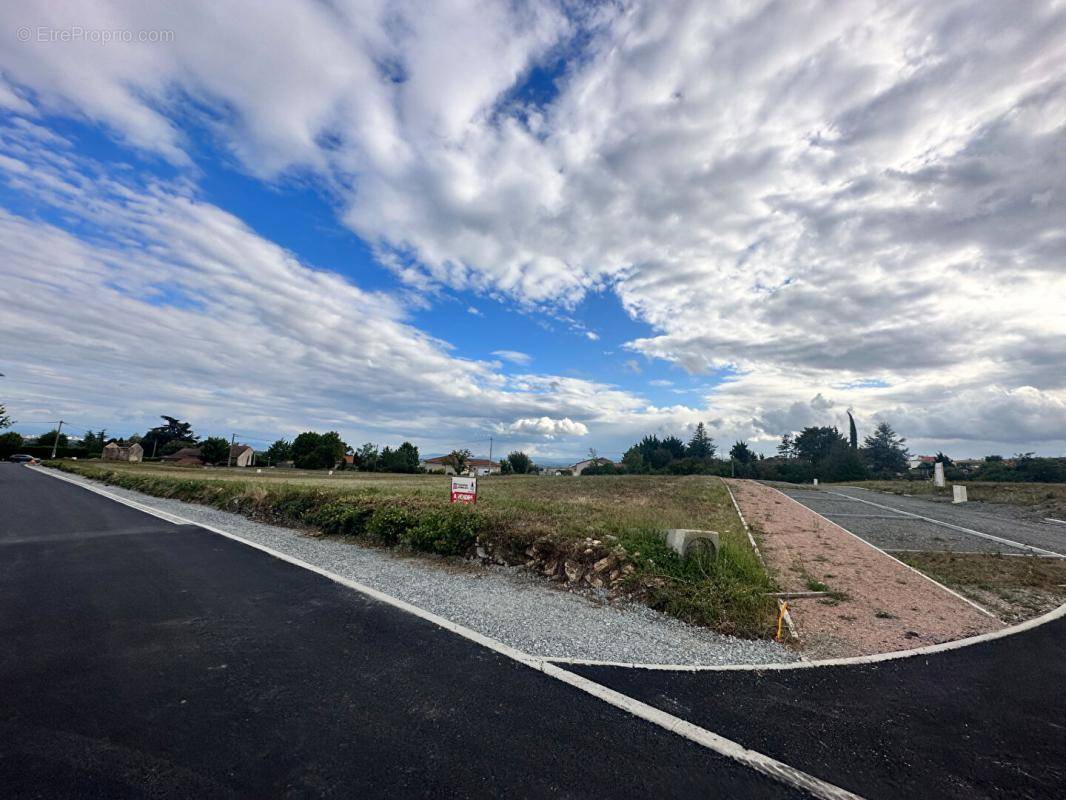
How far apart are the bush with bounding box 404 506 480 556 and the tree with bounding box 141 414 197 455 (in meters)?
109

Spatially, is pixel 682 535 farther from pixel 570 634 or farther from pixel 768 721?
pixel 768 721

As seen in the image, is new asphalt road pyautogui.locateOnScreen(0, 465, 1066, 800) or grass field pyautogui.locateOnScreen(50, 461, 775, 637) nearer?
new asphalt road pyautogui.locateOnScreen(0, 465, 1066, 800)

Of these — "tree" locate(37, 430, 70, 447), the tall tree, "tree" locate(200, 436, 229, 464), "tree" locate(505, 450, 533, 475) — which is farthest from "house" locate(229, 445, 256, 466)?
the tall tree

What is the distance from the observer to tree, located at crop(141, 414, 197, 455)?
95.8 metres

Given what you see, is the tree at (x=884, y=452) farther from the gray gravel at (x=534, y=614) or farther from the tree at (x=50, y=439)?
the tree at (x=50, y=439)

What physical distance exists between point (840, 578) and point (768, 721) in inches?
219

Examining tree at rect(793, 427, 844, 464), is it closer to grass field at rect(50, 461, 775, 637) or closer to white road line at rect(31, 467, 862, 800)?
grass field at rect(50, 461, 775, 637)

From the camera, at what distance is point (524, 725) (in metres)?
3.27

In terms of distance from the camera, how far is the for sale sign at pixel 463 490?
1002 cm


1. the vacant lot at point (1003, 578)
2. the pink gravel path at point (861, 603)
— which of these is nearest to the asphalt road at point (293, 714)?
the pink gravel path at point (861, 603)

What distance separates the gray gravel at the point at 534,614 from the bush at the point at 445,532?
0.83ft

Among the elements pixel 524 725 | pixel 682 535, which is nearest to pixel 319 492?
pixel 682 535

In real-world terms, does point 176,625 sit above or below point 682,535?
below

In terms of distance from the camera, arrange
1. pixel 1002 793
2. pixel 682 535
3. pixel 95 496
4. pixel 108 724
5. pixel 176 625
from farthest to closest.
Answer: pixel 95 496
pixel 682 535
pixel 176 625
pixel 108 724
pixel 1002 793
